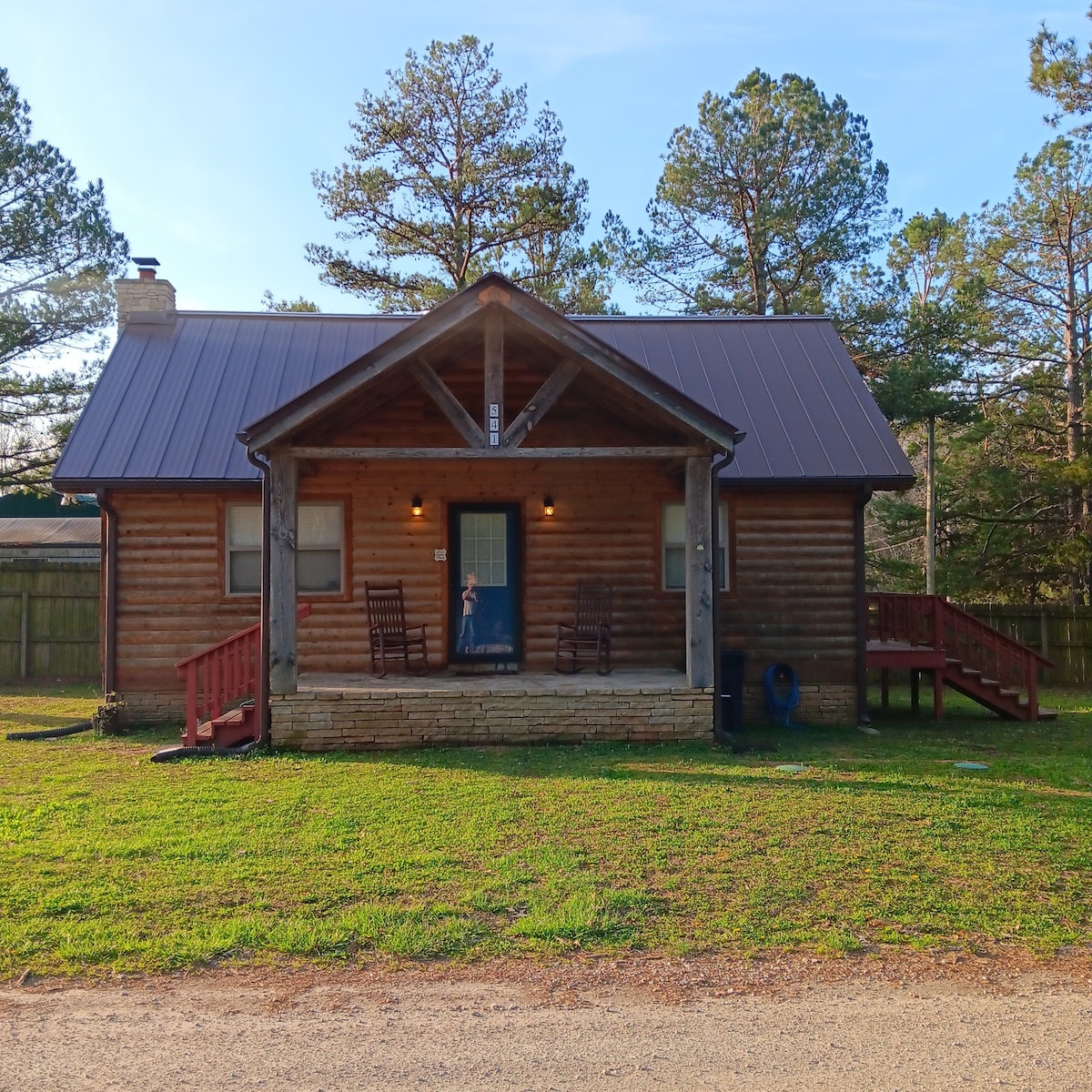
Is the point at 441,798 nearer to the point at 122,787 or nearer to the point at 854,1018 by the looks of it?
the point at 122,787

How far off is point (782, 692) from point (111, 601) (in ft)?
26.5

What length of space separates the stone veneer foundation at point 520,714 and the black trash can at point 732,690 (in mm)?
1208

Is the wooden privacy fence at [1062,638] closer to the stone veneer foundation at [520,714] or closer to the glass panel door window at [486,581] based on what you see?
the glass panel door window at [486,581]

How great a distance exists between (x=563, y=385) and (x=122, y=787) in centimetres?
526

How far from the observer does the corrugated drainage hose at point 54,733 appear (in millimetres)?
11094

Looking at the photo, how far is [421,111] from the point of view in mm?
23922

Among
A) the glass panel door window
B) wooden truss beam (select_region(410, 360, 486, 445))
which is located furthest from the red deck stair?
wooden truss beam (select_region(410, 360, 486, 445))

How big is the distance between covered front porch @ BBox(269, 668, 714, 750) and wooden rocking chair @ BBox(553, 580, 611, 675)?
1714 mm

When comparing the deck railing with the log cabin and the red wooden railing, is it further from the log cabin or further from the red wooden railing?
the red wooden railing

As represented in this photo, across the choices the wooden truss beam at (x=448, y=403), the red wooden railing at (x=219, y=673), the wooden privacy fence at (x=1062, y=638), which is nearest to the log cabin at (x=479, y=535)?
the red wooden railing at (x=219, y=673)

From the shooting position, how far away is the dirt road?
3.50 m

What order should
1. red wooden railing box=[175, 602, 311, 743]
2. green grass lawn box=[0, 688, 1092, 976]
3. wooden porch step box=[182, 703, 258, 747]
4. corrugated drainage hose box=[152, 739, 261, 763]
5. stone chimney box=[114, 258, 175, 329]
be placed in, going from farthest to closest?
stone chimney box=[114, 258, 175, 329] < wooden porch step box=[182, 703, 258, 747] < red wooden railing box=[175, 602, 311, 743] < corrugated drainage hose box=[152, 739, 261, 763] < green grass lawn box=[0, 688, 1092, 976]

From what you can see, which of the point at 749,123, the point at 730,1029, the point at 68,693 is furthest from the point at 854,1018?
the point at 749,123

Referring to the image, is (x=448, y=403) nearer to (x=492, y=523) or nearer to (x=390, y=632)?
(x=492, y=523)
